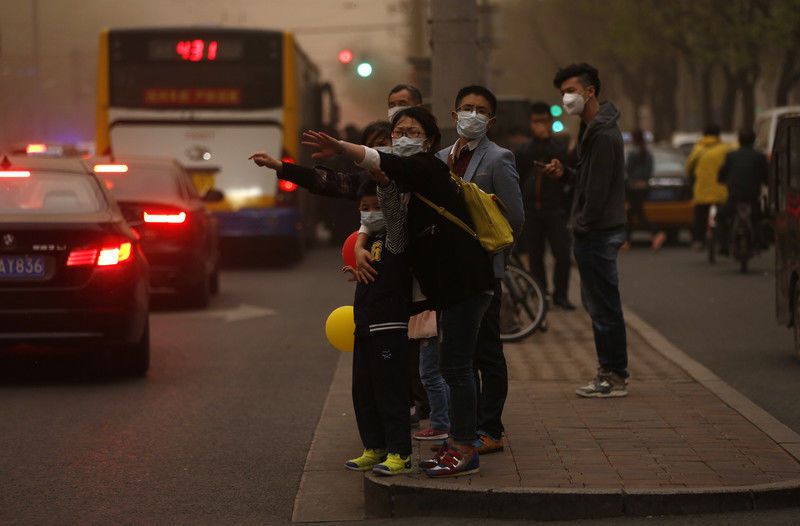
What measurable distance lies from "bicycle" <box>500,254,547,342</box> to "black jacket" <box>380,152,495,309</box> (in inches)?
230

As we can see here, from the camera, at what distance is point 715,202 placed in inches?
946

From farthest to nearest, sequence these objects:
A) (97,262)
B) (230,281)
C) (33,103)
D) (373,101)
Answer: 1. (373,101)
2. (33,103)
3. (230,281)
4. (97,262)

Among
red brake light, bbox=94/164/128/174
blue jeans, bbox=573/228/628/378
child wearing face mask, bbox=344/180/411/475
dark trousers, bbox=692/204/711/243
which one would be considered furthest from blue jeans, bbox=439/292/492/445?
dark trousers, bbox=692/204/711/243

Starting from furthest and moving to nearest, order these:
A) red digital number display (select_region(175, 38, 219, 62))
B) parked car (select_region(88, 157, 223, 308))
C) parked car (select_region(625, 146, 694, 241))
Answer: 1. parked car (select_region(625, 146, 694, 241))
2. red digital number display (select_region(175, 38, 219, 62))
3. parked car (select_region(88, 157, 223, 308))

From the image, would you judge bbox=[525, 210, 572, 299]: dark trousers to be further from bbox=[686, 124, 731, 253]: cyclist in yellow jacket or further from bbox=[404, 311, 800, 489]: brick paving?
bbox=[686, 124, 731, 253]: cyclist in yellow jacket

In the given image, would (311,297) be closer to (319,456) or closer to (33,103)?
(319,456)

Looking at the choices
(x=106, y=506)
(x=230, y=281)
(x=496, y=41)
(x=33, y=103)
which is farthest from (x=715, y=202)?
(x=33, y=103)

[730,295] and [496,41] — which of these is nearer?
[730,295]

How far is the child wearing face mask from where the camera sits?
7.23m

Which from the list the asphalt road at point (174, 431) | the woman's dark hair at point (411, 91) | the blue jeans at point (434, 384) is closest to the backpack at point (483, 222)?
the blue jeans at point (434, 384)

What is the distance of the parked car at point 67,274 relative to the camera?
11.0 metres

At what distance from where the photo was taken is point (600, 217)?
9.91 meters

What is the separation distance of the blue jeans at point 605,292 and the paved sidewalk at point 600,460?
0.95 feet

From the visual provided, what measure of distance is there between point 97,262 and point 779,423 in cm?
459
